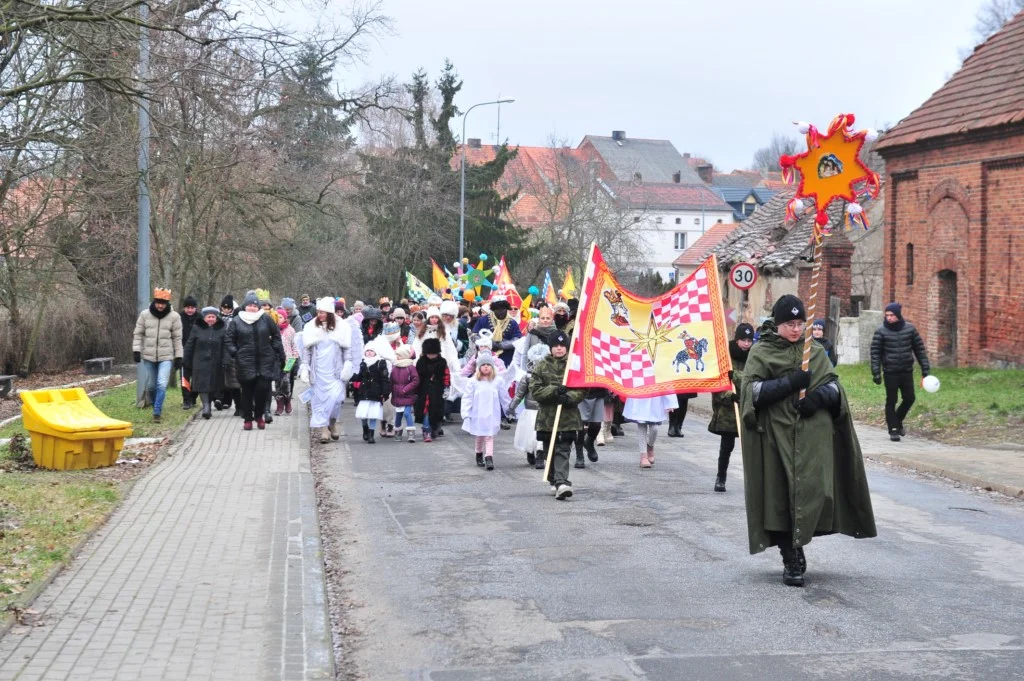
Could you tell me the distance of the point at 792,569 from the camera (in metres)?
8.37

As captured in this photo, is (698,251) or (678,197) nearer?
(698,251)

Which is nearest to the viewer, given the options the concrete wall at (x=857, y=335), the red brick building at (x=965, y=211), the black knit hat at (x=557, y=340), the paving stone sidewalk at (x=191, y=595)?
the paving stone sidewalk at (x=191, y=595)

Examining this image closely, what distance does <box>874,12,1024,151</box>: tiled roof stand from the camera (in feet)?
87.6

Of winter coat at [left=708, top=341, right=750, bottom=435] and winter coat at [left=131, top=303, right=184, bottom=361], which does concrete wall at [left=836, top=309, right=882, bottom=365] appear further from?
winter coat at [left=708, top=341, right=750, bottom=435]

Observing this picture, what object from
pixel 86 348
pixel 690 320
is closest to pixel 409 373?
pixel 690 320

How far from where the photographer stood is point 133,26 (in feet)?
44.9

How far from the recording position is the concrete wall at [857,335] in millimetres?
31656

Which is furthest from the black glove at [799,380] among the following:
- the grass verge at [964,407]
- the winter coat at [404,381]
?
the grass verge at [964,407]

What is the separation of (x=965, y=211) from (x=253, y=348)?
54.2 ft

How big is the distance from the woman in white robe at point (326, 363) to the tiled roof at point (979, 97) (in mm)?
14518

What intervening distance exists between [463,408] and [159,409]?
5533 millimetres

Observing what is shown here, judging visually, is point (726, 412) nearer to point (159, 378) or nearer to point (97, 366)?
point (159, 378)

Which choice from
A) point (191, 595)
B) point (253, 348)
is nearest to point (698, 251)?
point (253, 348)

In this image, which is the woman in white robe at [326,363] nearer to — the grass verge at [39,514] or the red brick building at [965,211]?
the grass verge at [39,514]
